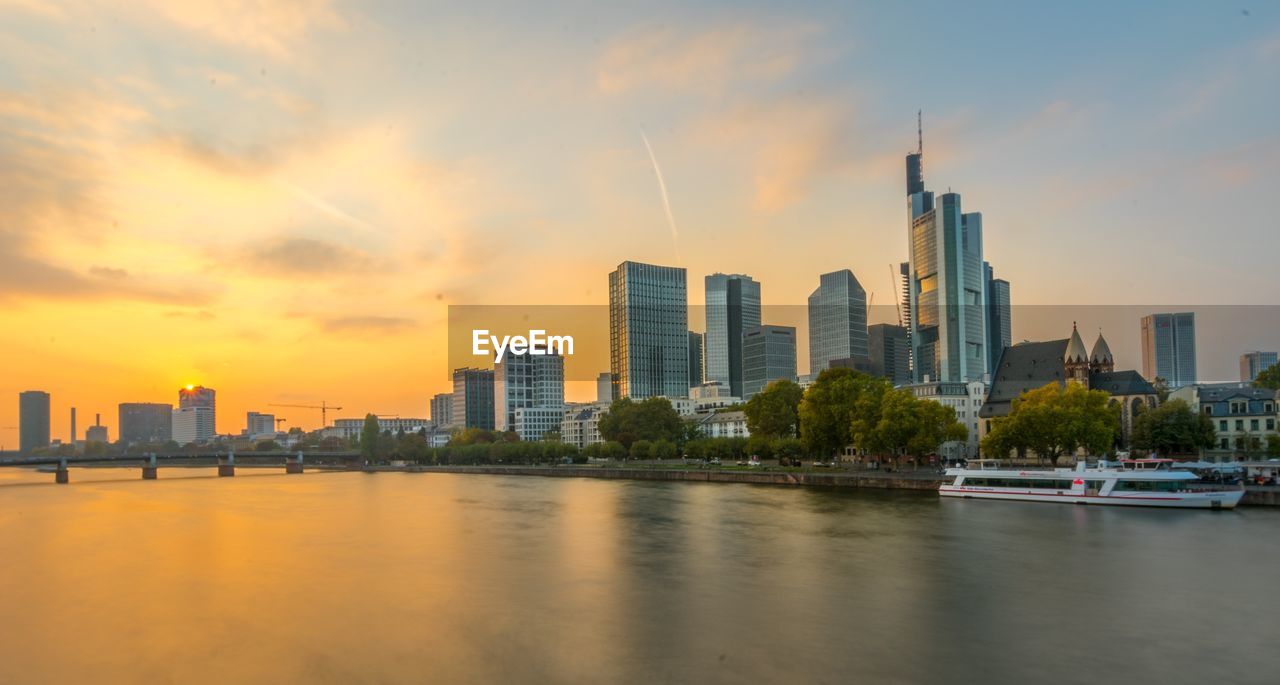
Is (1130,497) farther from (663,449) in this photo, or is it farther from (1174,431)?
(663,449)

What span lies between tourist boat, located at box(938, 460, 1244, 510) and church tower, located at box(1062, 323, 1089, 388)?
3479cm

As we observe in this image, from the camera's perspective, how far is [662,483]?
84250 millimetres

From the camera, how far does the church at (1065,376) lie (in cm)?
8194

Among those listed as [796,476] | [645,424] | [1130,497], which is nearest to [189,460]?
[645,424]

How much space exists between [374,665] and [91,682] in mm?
5996

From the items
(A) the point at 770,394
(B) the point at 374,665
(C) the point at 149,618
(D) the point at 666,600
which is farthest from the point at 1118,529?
(A) the point at 770,394

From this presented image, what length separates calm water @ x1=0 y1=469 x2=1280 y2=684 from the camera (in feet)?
61.6

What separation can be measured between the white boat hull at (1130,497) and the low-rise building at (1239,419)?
907 inches

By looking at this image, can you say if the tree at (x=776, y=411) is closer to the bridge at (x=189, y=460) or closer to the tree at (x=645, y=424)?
the tree at (x=645, y=424)

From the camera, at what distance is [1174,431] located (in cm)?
6131

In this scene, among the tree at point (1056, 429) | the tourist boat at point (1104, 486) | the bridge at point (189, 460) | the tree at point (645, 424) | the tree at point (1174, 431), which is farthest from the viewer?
the tree at point (645, 424)

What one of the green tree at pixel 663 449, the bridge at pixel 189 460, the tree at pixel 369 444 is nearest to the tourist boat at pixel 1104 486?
the green tree at pixel 663 449

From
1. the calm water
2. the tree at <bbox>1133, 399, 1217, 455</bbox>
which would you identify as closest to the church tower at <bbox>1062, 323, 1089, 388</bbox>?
the tree at <bbox>1133, 399, 1217, 455</bbox>

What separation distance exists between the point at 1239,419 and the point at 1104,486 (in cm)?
2648
